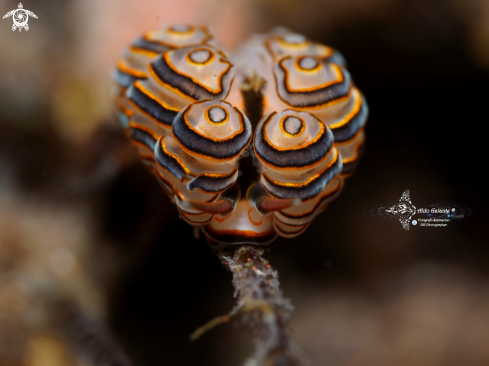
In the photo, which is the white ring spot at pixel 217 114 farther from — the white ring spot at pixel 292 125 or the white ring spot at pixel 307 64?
the white ring spot at pixel 307 64

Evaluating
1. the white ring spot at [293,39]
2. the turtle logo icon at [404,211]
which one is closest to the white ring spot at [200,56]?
the white ring spot at [293,39]

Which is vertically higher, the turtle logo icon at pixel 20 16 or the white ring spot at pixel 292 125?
the turtle logo icon at pixel 20 16

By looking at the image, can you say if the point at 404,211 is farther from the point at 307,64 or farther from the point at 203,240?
the point at 203,240

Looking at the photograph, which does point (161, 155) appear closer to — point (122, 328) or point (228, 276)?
point (228, 276)

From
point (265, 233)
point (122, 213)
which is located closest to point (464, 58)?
point (265, 233)

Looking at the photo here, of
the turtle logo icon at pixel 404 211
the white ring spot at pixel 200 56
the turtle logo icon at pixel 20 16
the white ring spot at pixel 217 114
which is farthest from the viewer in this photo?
the turtle logo icon at pixel 20 16

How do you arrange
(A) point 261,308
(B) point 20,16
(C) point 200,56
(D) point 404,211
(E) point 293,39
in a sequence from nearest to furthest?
1. (A) point 261,308
2. (C) point 200,56
3. (D) point 404,211
4. (E) point 293,39
5. (B) point 20,16

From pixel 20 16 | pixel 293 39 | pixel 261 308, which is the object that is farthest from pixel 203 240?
pixel 20 16

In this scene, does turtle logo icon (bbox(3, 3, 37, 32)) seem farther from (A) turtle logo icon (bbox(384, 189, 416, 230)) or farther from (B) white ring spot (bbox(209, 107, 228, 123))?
(A) turtle logo icon (bbox(384, 189, 416, 230))
